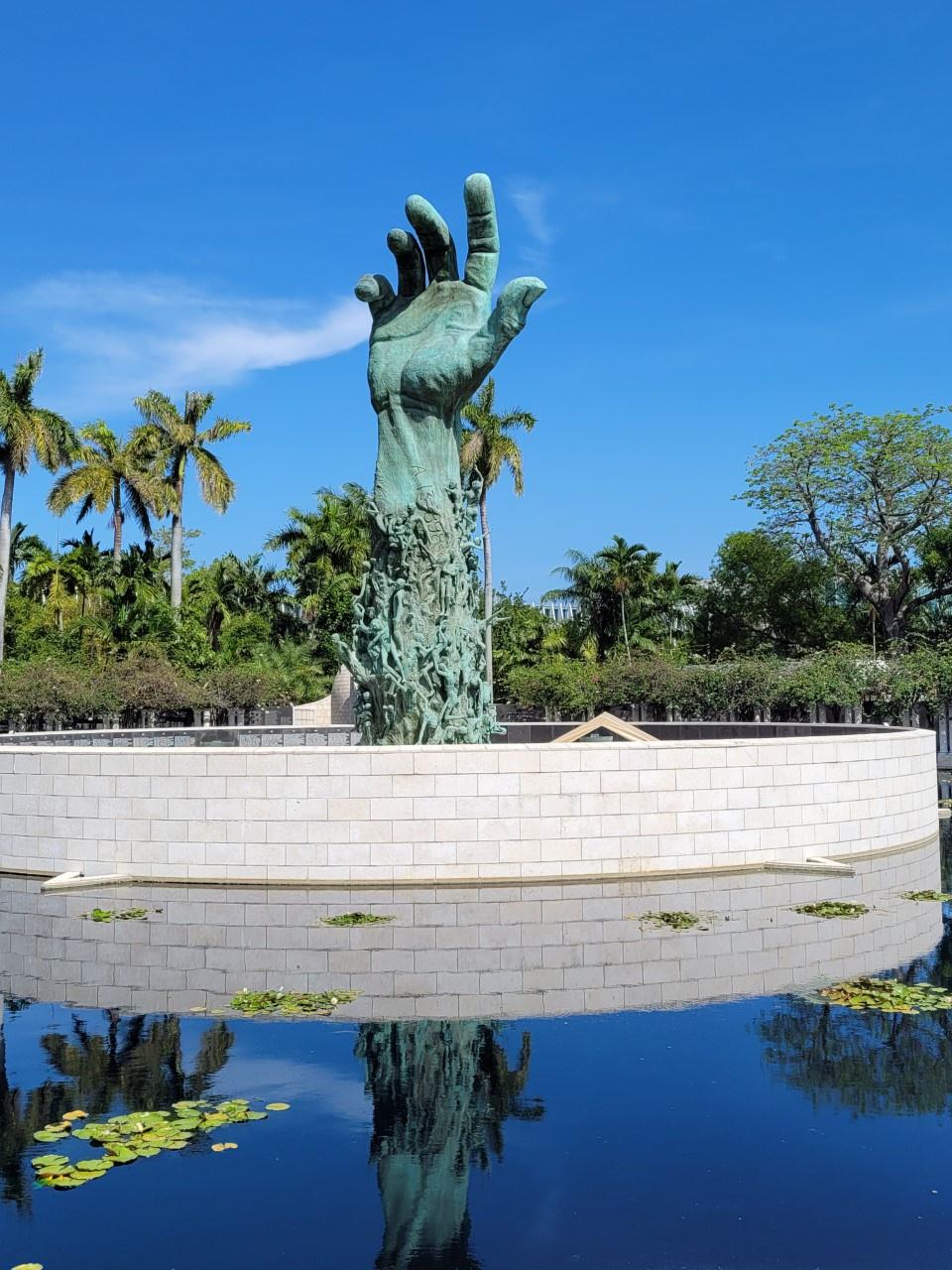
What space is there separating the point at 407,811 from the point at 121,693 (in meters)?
19.7

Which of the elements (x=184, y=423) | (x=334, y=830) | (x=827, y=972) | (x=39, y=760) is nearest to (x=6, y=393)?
(x=184, y=423)

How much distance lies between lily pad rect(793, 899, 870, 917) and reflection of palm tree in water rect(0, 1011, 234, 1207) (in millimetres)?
5555

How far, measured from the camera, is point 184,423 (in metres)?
41.4

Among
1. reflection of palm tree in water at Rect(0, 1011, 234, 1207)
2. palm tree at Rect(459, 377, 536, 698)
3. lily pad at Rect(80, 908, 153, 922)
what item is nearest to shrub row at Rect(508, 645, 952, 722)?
palm tree at Rect(459, 377, 536, 698)

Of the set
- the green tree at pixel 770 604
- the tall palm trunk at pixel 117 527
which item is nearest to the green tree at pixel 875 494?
the green tree at pixel 770 604

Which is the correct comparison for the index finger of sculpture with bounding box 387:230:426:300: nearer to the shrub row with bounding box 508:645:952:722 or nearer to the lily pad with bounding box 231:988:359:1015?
the lily pad with bounding box 231:988:359:1015

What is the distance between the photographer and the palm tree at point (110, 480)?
135ft

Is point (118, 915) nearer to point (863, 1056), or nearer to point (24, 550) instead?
point (863, 1056)

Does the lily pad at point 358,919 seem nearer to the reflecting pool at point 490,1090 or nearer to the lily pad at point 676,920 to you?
the reflecting pool at point 490,1090

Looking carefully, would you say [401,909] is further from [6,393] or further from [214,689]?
[6,393]

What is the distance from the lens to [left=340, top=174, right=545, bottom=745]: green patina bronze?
48.8 feet

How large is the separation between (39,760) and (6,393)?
1049 inches

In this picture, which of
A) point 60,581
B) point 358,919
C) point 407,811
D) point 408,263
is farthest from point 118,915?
point 60,581

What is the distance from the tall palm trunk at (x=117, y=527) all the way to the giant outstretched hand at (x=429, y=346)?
2891 cm
